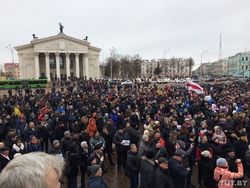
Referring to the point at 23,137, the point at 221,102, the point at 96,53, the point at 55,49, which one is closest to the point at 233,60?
the point at 96,53

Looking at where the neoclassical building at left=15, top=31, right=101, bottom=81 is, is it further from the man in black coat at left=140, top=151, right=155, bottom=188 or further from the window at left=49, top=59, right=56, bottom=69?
the man in black coat at left=140, top=151, right=155, bottom=188

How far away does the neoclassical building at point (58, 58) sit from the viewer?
70000 mm

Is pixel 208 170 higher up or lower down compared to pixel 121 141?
lower down

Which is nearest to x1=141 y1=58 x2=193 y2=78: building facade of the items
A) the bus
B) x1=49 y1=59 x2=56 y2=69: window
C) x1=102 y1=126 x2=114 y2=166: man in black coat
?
x1=49 y1=59 x2=56 y2=69: window

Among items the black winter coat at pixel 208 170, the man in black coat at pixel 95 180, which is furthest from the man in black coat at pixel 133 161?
the man in black coat at pixel 95 180

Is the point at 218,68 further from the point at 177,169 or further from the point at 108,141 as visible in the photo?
the point at 177,169

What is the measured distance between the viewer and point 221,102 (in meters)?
18.1

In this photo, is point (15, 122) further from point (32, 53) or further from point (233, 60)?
point (233, 60)

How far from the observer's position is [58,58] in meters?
72.2

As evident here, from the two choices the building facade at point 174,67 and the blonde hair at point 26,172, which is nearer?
the blonde hair at point 26,172

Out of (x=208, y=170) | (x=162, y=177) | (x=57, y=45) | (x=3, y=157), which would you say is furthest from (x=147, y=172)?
(x=57, y=45)

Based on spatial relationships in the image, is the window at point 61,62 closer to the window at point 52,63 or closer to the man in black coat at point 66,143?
the window at point 52,63

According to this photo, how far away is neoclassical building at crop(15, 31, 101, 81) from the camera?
2756 inches

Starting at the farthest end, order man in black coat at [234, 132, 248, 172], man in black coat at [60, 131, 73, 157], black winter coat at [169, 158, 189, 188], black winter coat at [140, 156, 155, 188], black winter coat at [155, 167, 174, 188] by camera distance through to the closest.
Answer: man in black coat at [60, 131, 73, 157], man in black coat at [234, 132, 248, 172], black winter coat at [169, 158, 189, 188], black winter coat at [140, 156, 155, 188], black winter coat at [155, 167, 174, 188]
